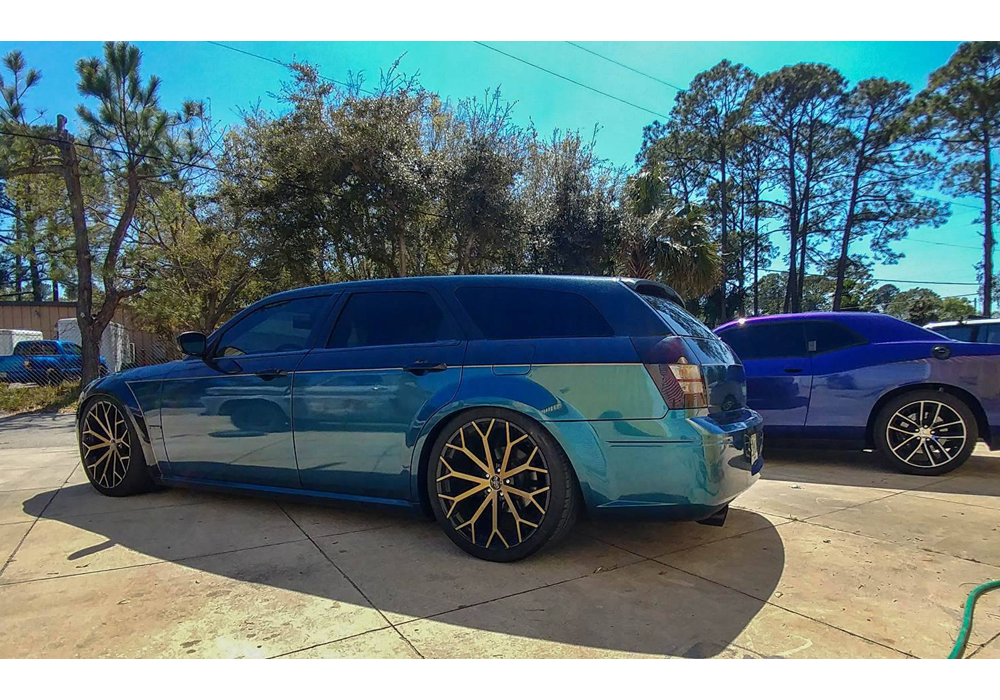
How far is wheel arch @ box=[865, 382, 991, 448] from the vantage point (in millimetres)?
4945

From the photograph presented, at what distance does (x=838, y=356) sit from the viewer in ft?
18.0

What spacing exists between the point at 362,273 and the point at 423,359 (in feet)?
39.5

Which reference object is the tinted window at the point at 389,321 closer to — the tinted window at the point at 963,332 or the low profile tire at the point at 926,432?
the low profile tire at the point at 926,432

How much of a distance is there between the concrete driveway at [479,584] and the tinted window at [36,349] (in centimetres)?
1624

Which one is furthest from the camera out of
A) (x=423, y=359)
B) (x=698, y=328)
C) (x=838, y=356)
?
(x=838, y=356)

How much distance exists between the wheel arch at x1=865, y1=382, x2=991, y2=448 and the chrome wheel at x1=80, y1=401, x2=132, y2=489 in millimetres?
6098

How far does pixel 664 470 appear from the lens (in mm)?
2777

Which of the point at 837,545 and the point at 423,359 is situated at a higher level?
the point at 423,359

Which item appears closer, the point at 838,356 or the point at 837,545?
the point at 837,545

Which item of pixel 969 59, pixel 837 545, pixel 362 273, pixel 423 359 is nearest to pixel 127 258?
pixel 362 273

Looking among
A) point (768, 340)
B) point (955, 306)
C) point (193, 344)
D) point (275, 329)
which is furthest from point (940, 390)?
point (955, 306)

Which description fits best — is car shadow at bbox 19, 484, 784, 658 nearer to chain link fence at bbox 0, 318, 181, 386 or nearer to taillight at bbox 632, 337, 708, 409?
taillight at bbox 632, 337, 708, 409

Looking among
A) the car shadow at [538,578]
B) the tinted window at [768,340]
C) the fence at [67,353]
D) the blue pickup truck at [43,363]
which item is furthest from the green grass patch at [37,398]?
the tinted window at [768,340]
